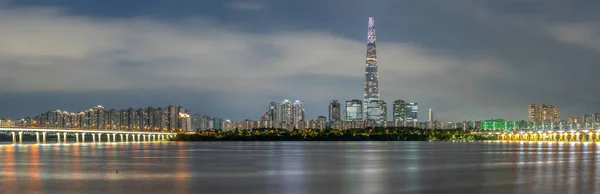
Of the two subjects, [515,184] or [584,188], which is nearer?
[584,188]

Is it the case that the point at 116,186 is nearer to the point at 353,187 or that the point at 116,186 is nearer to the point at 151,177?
the point at 151,177

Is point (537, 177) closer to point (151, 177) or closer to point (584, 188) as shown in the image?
point (584, 188)

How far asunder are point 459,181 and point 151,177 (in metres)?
15.6

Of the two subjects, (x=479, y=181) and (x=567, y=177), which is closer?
(x=479, y=181)

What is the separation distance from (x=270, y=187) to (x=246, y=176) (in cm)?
807

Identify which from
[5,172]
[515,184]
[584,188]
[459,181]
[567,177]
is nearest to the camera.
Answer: [584,188]

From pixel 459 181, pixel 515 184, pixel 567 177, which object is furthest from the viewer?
pixel 567 177

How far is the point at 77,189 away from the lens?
32.6 meters

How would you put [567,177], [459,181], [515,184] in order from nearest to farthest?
[515,184]
[459,181]
[567,177]

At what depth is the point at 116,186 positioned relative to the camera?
34156mm

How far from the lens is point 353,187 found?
3362 cm

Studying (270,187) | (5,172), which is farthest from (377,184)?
(5,172)

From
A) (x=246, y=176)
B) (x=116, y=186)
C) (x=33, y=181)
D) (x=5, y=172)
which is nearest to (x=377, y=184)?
(x=246, y=176)

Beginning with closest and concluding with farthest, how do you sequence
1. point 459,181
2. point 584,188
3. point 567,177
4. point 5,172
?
point 584,188 < point 459,181 < point 567,177 < point 5,172
